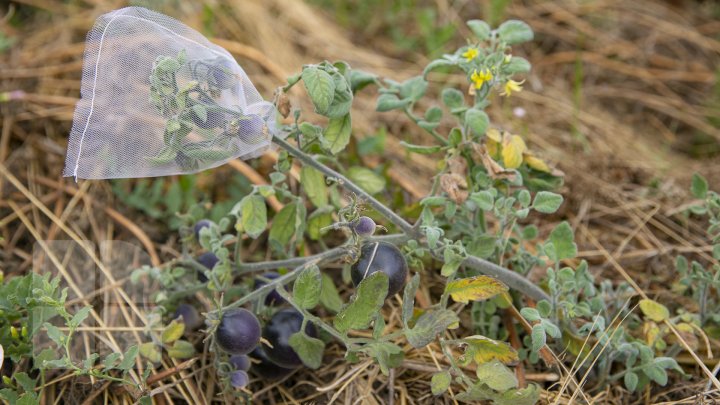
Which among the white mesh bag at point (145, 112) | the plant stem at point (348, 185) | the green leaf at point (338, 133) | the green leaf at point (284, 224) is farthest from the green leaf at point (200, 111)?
the green leaf at point (284, 224)

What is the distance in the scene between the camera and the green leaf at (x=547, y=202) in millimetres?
1577

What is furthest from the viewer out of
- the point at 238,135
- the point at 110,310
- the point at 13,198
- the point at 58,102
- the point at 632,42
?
the point at 632,42

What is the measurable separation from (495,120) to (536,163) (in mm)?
1004

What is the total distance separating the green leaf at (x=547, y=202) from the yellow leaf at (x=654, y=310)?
367mm

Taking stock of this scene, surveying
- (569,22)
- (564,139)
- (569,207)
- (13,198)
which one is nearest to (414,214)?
(569,207)

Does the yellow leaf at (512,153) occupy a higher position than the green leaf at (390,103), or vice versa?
the green leaf at (390,103)

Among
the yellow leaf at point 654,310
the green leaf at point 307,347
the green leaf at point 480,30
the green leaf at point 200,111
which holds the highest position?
the green leaf at point 480,30

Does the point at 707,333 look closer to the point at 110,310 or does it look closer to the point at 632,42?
the point at 110,310

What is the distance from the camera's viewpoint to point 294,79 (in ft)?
5.07

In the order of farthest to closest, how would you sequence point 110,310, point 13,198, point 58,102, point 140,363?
point 58,102, point 13,198, point 110,310, point 140,363

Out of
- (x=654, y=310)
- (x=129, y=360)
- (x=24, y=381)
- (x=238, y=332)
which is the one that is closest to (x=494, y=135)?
(x=654, y=310)

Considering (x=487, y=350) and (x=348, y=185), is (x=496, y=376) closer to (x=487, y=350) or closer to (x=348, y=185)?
(x=487, y=350)

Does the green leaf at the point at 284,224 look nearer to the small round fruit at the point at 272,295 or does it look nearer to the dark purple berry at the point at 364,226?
the small round fruit at the point at 272,295

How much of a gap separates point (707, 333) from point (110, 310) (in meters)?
1.64
